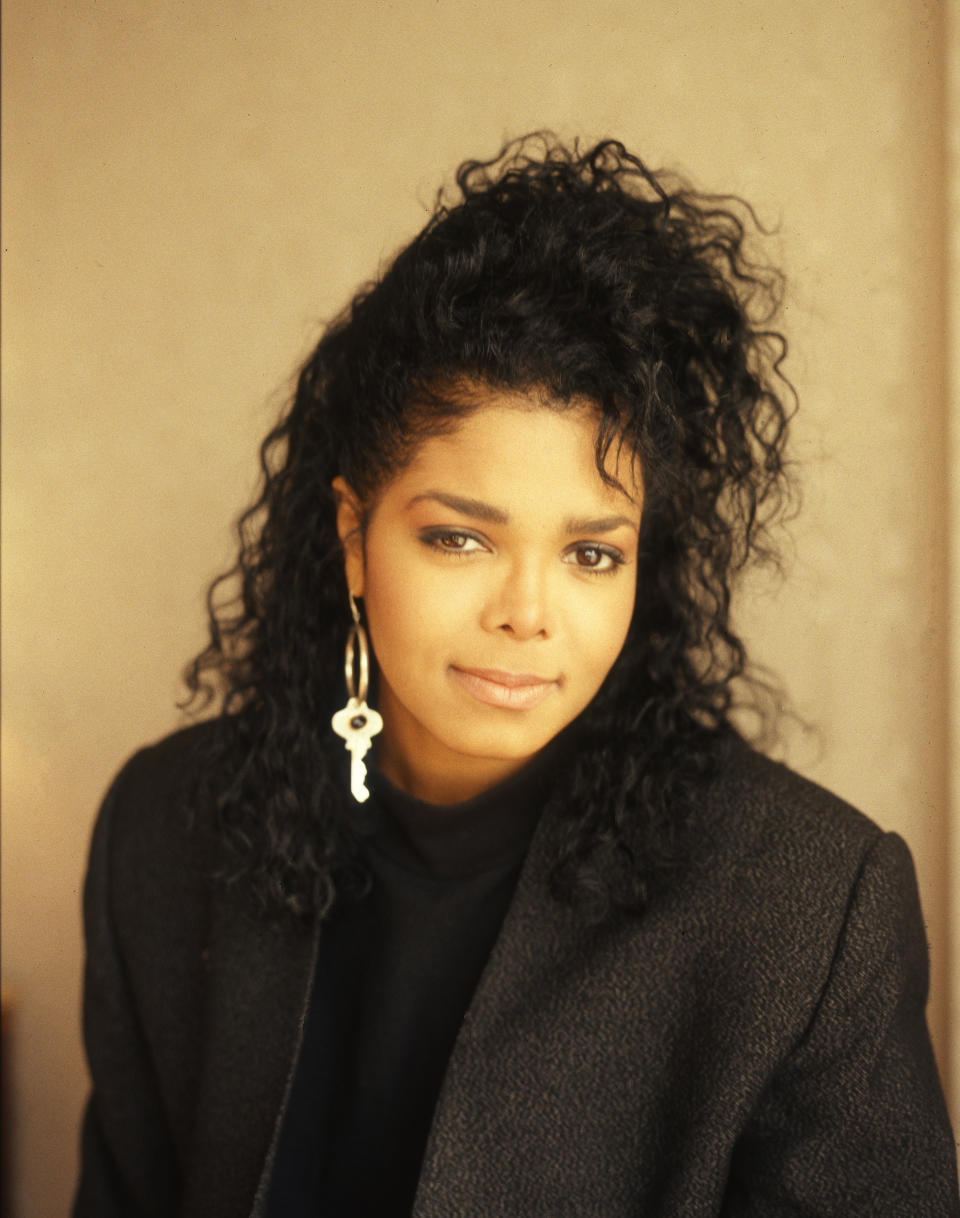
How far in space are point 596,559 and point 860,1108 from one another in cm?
57

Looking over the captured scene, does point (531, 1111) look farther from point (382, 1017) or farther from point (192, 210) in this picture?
point (192, 210)

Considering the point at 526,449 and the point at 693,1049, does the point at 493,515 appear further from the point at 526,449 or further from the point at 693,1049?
the point at 693,1049

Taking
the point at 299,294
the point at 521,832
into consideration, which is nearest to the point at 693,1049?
the point at 521,832

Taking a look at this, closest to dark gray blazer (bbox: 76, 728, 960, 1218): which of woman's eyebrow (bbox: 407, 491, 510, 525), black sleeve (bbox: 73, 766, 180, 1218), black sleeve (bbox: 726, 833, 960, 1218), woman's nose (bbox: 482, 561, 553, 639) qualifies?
black sleeve (bbox: 726, 833, 960, 1218)

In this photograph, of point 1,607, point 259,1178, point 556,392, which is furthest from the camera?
point 1,607

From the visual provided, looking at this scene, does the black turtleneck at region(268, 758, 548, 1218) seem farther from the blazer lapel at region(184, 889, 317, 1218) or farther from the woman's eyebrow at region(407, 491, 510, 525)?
the woman's eyebrow at region(407, 491, 510, 525)

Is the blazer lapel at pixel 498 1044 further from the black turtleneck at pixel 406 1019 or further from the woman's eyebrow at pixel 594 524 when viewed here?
the woman's eyebrow at pixel 594 524

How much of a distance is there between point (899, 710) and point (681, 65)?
83cm

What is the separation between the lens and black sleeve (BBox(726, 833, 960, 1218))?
0.94 metres

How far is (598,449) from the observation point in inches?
37.8

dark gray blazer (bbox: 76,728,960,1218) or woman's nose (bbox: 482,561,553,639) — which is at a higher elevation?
woman's nose (bbox: 482,561,553,639)

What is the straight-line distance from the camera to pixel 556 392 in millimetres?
958

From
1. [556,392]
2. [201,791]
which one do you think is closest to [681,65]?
[556,392]

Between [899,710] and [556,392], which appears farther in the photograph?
[899,710]
